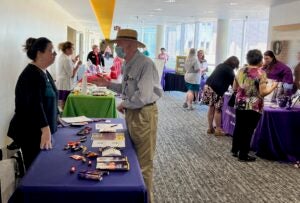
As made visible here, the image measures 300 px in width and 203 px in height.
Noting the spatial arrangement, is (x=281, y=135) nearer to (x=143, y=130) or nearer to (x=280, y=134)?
(x=280, y=134)

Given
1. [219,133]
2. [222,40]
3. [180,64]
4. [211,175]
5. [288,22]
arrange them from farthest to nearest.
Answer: [222,40], [180,64], [288,22], [219,133], [211,175]

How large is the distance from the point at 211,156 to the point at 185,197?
53.5 inches

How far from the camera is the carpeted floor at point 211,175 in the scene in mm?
3172

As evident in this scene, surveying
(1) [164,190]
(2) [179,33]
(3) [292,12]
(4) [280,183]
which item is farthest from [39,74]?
(2) [179,33]

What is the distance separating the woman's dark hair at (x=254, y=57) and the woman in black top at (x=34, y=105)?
2449mm

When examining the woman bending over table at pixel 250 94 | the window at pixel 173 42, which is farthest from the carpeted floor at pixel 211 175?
the window at pixel 173 42

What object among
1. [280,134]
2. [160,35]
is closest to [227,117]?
[280,134]

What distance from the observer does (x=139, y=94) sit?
2381mm

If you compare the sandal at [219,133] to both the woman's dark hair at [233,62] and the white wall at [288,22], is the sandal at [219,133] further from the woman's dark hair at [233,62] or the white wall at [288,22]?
the white wall at [288,22]

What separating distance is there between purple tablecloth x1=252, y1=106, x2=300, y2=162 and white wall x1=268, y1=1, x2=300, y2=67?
7.92 ft

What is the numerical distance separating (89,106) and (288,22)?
14.5 ft

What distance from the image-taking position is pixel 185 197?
3.11 meters

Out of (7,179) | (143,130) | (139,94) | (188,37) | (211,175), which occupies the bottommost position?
(211,175)

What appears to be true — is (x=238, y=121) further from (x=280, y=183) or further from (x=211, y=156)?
(x=280, y=183)
